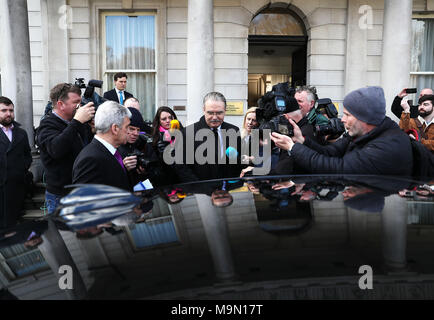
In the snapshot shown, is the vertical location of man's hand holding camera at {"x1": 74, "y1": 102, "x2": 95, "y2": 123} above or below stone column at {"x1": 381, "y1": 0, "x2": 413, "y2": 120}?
below

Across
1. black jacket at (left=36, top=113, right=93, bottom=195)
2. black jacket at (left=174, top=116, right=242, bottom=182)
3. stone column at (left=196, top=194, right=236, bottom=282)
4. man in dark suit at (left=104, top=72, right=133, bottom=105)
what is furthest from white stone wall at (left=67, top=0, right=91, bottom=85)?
stone column at (left=196, top=194, right=236, bottom=282)

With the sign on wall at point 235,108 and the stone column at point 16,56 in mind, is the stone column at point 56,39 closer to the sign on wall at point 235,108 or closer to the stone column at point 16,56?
the stone column at point 16,56

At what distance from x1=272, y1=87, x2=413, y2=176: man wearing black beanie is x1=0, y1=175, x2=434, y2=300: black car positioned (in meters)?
0.32

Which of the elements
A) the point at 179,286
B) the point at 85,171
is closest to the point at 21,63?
the point at 85,171

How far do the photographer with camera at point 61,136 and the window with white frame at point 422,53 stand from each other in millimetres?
9669

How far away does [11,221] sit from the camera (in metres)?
5.29

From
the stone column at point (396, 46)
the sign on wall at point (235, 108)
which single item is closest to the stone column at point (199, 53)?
the sign on wall at point (235, 108)

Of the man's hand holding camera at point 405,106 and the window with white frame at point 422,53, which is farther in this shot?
the window with white frame at point 422,53

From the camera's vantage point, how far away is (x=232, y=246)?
4.26 feet

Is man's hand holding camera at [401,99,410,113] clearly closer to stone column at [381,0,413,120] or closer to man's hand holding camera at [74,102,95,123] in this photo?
stone column at [381,0,413,120]

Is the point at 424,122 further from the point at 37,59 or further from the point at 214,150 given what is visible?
the point at 37,59

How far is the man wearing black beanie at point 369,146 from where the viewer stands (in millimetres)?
2289

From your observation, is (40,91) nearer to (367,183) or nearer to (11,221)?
(11,221)

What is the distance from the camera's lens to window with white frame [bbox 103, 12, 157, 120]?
10.1 metres
